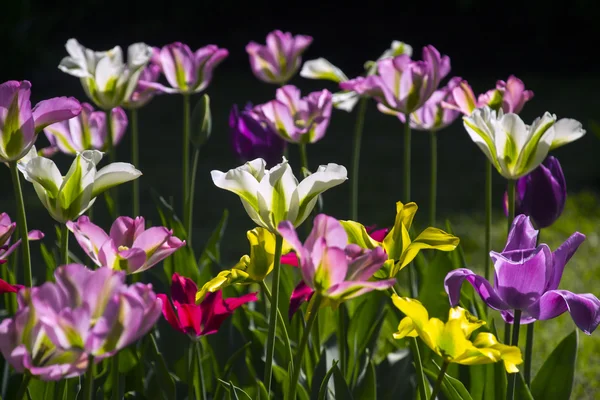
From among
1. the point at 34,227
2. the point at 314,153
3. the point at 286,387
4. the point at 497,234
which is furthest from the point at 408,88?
the point at 314,153

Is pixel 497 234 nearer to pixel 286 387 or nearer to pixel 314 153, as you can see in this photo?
pixel 314 153

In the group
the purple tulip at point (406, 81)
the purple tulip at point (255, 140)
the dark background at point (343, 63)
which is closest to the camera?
the purple tulip at point (406, 81)

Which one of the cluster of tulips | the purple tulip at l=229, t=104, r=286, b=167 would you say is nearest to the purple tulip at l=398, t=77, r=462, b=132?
the cluster of tulips

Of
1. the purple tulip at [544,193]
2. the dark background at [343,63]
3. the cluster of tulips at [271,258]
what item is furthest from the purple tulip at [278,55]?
the dark background at [343,63]

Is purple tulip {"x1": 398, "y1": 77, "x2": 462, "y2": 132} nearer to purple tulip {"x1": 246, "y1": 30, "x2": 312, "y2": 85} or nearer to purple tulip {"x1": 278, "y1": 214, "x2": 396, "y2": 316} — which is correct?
purple tulip {"x1": 246, "y1": 30, "x2": 312, "y2": 85}

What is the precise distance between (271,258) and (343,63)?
5.67m

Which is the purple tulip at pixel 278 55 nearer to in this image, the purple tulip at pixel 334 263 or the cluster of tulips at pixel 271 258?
the cluster of tulips at pixel 271 258

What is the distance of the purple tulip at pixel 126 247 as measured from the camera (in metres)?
0.91

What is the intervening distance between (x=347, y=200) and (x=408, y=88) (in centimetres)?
235

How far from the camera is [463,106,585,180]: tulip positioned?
3.88ft

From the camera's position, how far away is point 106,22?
7289 mm

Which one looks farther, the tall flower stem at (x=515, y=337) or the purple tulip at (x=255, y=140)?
the purple tulip at (x=255, y=140)

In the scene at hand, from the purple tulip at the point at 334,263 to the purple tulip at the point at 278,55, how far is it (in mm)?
1126

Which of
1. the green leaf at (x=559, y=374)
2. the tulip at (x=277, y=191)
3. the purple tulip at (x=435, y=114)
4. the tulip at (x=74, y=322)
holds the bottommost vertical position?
the green leaf at (x=559, y=374)
